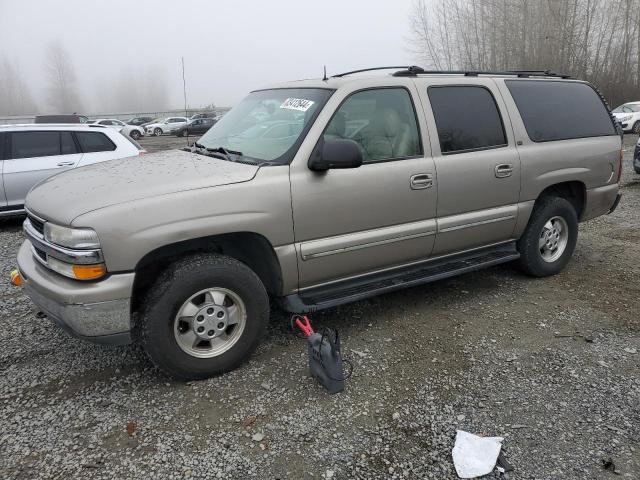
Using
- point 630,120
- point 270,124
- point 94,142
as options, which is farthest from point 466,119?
point 630,120

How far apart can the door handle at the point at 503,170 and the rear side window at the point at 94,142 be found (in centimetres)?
620

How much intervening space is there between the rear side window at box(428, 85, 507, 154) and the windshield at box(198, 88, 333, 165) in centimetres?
98

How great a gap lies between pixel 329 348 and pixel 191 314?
859 mm

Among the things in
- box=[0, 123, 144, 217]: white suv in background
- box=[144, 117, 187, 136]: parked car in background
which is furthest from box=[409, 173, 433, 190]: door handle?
box=[144, 117, 187, 136]: parked car in background

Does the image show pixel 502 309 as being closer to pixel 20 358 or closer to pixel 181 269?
pixel 181 269

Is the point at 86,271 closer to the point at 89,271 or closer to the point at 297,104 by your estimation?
the point at 89,271

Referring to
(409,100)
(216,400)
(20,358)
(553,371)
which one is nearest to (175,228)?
(216,400)

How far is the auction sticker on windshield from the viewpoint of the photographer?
3.64 meters

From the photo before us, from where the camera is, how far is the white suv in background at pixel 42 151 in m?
7.44

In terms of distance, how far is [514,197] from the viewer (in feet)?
14.5

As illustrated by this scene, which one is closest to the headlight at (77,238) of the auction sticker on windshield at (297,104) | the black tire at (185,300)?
the black tire at (185,300)

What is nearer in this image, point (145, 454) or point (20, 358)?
point (145, 454)

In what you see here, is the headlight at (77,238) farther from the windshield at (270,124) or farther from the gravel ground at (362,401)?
the windshield at (270,124)

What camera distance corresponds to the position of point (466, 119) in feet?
13.6
